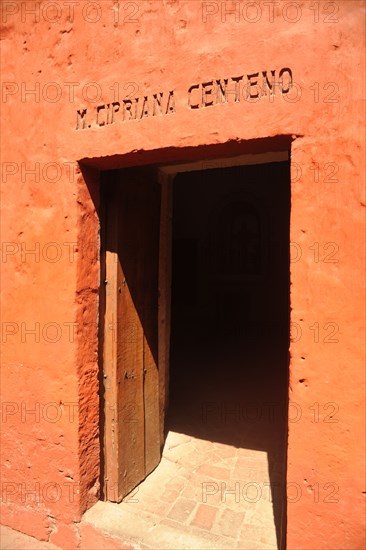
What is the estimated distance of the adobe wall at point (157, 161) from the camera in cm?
174

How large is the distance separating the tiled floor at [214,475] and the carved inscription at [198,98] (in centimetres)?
255

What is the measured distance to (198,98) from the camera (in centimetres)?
197

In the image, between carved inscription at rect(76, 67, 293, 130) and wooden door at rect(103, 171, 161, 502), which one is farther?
wooden door at rect(103, 171, 161, 502)

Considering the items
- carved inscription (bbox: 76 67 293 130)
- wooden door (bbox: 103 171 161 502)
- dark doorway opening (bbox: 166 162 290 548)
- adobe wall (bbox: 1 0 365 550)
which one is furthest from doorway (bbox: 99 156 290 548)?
dark doorway opening (bbox: 166 162 290 548)

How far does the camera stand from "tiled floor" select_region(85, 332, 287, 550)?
2361 millimetres

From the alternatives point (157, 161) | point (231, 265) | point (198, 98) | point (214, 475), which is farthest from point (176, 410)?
point (231, 265)

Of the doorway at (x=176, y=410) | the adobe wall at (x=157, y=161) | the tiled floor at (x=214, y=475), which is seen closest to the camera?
the adobe wall at (x=157, y=161)

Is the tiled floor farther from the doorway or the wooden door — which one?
the wooden door

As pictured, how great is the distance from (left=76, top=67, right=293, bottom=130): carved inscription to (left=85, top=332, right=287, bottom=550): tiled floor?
2.55 metres

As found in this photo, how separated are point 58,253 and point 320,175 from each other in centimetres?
162

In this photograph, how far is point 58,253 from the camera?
93.2 inches

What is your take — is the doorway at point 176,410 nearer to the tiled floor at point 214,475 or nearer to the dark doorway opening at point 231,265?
the tiled floor at point 214,475

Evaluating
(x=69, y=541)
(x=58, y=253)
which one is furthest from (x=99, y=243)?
(x=69, y=541)

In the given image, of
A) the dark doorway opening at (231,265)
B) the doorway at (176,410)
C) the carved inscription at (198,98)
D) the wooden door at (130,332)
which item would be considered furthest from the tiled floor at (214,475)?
the carved inscription at (198,98)
